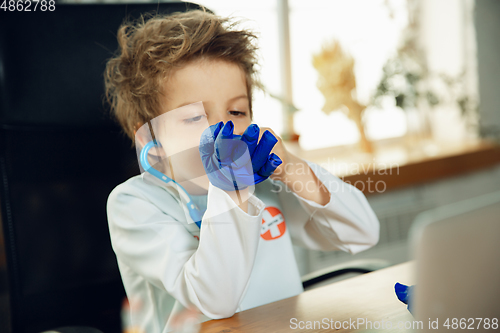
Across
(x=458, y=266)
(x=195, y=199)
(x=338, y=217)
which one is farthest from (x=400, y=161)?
(x=458, y=266)

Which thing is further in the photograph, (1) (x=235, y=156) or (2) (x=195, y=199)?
(2) (x=195, y=199)

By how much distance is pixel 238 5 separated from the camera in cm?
136

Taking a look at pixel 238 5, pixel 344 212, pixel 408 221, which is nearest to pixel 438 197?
pixel 408 221

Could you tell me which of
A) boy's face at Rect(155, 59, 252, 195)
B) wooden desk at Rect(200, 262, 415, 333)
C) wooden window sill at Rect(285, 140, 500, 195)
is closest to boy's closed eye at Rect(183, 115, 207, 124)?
boy's face at Rect(155, 59, 252, 195)

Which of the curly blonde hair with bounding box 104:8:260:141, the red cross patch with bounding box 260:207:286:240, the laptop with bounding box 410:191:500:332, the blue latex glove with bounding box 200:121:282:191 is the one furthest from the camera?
the red cross patch with bounding box 260:207:286:240

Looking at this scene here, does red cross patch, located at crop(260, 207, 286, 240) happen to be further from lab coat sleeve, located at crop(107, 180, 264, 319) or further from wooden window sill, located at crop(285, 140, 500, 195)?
wooden window sill, located at crop(285, 140, 500, 195)

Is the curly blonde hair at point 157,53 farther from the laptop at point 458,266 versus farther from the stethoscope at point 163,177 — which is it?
the laptop at point 458,266

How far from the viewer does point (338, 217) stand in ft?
2.09

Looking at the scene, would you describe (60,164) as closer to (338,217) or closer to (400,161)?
(338,217)

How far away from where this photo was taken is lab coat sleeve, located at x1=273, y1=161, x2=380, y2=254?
2.07ft

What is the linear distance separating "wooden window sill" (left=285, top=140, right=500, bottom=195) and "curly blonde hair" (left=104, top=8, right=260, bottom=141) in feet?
2.10

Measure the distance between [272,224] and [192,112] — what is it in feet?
0.76

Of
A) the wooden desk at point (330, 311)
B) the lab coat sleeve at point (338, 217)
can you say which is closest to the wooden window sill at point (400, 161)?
the lab coat sleeve at point (338, 217)

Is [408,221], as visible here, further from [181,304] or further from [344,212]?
[181,304]
